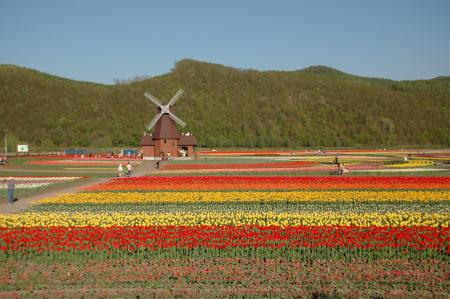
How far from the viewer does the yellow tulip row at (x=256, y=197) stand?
25.1 metres

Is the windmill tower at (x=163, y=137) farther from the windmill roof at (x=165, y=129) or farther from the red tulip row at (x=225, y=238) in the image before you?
the red tulip row at (x=225, y=238)

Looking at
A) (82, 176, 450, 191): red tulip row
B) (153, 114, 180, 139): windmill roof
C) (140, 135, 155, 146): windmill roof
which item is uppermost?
(153, 114, 180, 139): windmill roof

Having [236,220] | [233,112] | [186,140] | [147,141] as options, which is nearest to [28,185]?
[236,220]

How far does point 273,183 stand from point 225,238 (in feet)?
56.7

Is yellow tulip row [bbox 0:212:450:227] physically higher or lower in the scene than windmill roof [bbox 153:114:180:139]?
lower

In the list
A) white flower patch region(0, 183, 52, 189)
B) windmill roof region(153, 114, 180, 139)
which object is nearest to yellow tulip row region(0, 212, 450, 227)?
white flower patch region(0, 183, 52, 189)

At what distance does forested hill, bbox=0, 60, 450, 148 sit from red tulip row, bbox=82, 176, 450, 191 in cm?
7678

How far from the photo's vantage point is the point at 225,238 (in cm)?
1531

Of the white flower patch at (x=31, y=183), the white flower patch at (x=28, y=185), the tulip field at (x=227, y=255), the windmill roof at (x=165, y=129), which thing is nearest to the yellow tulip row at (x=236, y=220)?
the tulip field at (x=227, y=255)

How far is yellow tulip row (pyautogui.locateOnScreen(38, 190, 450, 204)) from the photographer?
25141 millimetres

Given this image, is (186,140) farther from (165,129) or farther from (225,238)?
(225,238)

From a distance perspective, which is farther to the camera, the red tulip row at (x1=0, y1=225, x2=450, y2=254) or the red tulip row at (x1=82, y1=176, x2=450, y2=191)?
the red tulip row at (x1=82, y1=176, x2=450, y2=191)

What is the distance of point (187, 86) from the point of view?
154 meters

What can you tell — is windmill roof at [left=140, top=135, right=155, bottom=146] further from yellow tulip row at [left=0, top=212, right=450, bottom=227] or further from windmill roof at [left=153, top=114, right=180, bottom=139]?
yellow tulip row at [left=0, top=212, right=450, bottom=227]
